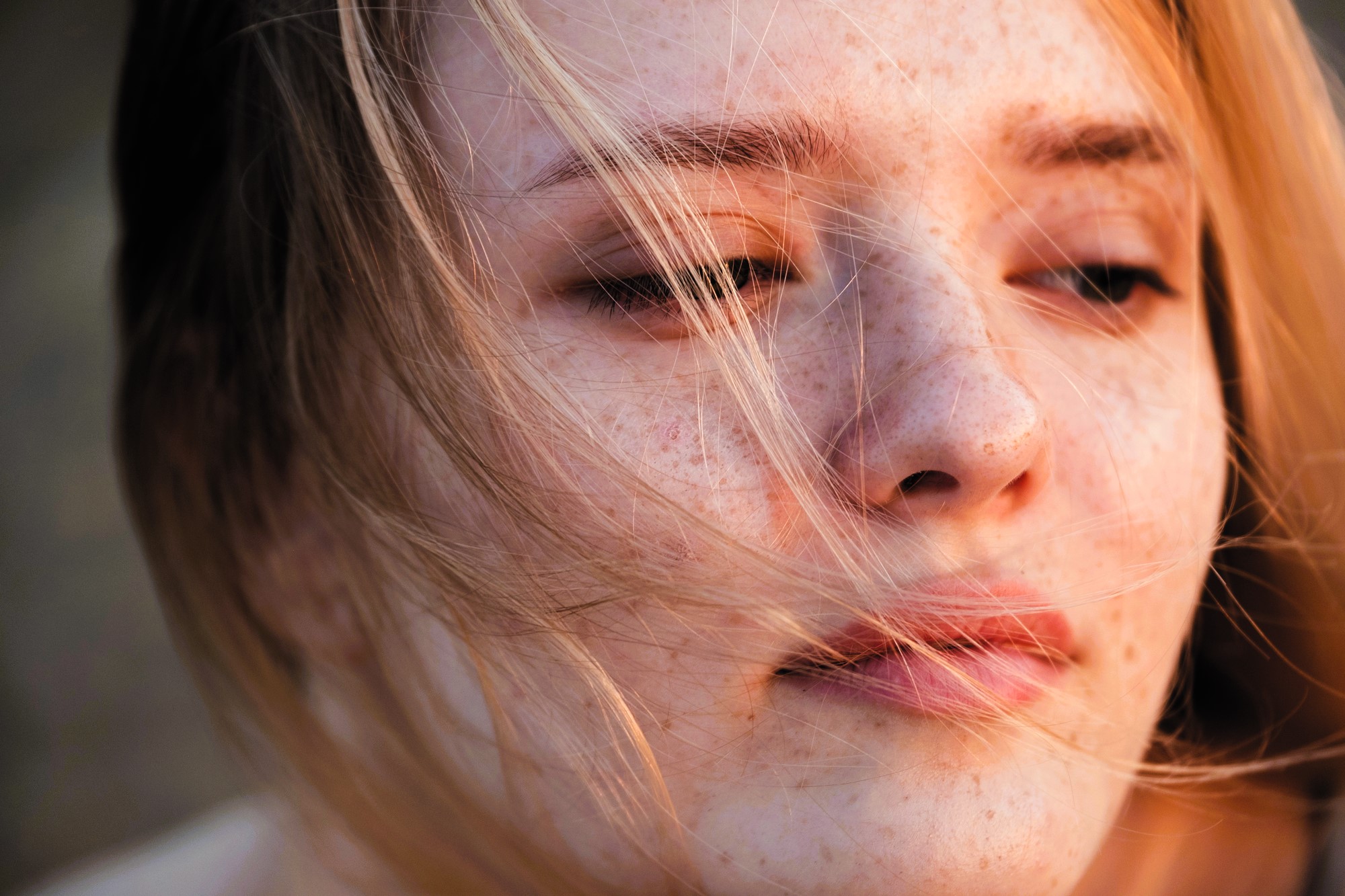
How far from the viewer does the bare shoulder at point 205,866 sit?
1.36 m

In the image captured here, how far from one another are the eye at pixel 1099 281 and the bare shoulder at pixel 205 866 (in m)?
1.32

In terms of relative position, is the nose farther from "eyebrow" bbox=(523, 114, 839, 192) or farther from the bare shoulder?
the bare shoulder

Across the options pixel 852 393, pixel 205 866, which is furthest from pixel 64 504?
pixel 852 393

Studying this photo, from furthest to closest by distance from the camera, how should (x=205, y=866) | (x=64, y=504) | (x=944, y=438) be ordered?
(x=64, y=504) → (x=205, y=866) → (x=944, y=438)

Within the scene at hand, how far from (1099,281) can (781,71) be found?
377 mm

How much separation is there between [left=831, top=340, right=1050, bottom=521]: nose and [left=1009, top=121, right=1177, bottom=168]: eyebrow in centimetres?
18

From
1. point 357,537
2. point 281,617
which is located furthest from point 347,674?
point 357,537

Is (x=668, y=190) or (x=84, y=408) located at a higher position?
(x=668, y=190)

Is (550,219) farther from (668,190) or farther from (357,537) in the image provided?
(357,537)

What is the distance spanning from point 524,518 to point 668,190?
0.28 metres

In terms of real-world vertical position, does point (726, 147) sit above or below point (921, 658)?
above

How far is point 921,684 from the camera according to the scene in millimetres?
661

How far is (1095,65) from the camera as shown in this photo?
74 centimetres

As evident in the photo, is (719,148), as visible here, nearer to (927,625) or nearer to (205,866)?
(927,625)
